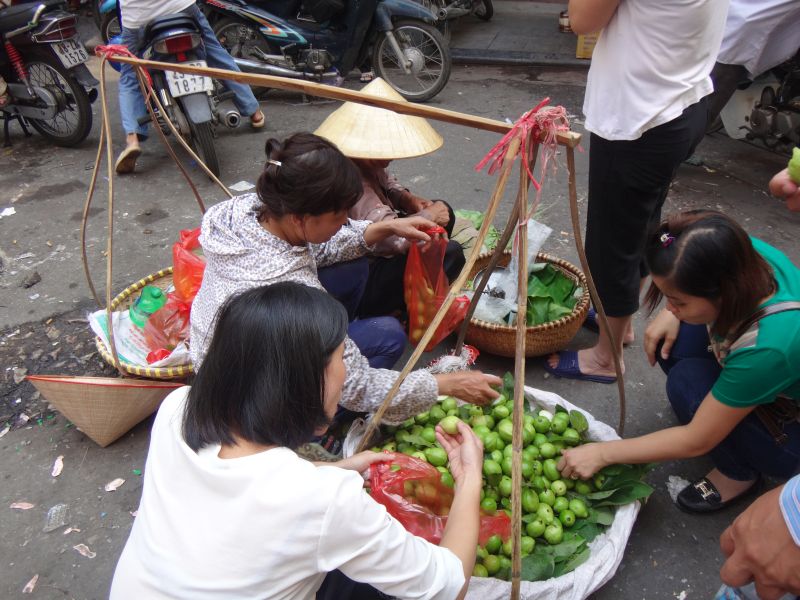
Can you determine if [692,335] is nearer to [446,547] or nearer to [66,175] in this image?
[446,547]

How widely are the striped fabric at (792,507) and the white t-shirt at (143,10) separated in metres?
4.41

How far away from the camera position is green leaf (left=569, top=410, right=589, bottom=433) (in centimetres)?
214

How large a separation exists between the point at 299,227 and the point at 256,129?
3782 millimetres

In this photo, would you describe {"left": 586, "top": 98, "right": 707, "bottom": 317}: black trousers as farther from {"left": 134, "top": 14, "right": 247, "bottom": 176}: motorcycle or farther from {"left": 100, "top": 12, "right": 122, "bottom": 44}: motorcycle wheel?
{"left": 100, "top": 12, "right": 122, "bottom": 44}: motorcycle wheel

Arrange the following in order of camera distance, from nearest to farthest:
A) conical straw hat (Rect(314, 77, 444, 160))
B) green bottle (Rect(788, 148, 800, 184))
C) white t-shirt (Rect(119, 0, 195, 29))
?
green bottle (Rect(788, 148, 800, 184)) < conical straw hat (Rect(314, 77, 444, 160)) < white t-shirt (Rect(119, 0, 195, 29))

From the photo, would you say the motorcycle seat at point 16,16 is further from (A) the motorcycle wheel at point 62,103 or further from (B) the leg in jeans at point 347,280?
(B) the leg in jeans at point 347,280

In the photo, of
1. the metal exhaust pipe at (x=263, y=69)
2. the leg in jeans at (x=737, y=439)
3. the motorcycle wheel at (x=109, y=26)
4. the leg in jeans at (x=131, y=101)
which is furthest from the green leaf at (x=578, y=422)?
the motorcycle wheel at (x=109, y=26)

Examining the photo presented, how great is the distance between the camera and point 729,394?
1.69 meters

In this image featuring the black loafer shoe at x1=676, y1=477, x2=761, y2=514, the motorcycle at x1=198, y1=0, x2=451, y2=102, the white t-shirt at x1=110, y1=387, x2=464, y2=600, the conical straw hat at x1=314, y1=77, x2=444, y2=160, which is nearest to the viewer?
the white t-shirt at x1=110, y1=387, x2=464, y2=600

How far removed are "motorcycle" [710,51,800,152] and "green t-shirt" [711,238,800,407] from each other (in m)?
3.13

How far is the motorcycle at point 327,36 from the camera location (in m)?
5.45

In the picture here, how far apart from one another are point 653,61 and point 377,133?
105 cm

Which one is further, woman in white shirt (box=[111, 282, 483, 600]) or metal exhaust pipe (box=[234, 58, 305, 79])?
metal exhaust pipe (box=[234, 58, 305, 79])

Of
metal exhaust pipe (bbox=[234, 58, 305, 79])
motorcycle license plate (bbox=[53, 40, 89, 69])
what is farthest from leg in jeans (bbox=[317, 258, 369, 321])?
metal exhaust pipe (bbox=[234, 58, 305, 79])
